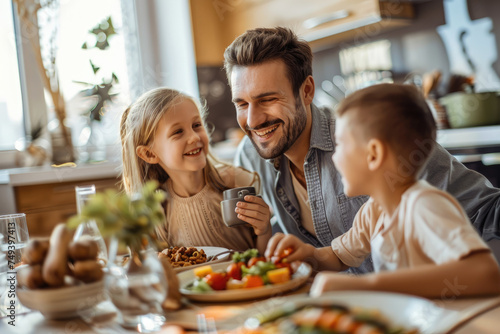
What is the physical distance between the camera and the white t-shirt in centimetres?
78

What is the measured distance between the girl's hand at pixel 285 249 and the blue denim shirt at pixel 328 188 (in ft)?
1.68

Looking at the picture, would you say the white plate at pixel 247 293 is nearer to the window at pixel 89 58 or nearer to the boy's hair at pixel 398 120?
the boy's hair at pixel 398 120

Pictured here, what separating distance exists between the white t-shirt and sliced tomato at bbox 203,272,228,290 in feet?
0.95

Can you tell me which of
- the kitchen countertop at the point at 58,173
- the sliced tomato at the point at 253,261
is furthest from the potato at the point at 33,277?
the kitchen countertop at the point at 58,173

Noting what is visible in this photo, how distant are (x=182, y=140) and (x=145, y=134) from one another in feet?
0.49

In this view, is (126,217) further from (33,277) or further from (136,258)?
(33,277)

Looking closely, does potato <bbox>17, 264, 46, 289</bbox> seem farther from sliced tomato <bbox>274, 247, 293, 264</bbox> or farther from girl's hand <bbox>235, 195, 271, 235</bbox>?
girl's hand <bbox>235, 195, 271, 235</bbox>

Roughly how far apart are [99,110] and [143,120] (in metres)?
1.84

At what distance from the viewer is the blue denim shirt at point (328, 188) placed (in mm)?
1343

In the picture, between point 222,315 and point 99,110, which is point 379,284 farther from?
point 99,110

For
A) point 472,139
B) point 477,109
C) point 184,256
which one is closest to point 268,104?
point 184,256

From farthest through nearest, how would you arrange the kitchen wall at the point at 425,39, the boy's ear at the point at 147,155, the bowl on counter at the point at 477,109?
1. the kitchen wall at the point at 425,39
2. the bowl on counter at the point at 477,109
3. the boy's ear at the point at 147,155

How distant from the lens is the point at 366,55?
3.68 metres

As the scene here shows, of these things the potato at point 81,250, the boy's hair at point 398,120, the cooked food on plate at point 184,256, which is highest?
the boy's hair at point 398,120
